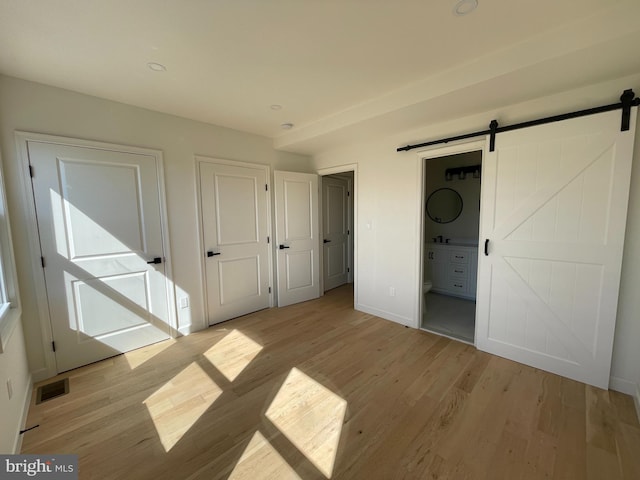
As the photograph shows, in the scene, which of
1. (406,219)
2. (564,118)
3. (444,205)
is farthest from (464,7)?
(444,205)

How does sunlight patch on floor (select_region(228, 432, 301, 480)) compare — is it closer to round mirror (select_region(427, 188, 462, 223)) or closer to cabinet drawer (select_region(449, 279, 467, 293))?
cabinet drawer (select_region(449, 279, 467, 293))

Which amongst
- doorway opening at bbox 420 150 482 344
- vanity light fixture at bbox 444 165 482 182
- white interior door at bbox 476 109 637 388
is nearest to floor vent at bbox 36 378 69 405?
white interior door at bbox 476 109 637 388

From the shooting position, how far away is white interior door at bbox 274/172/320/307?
389 centimetres

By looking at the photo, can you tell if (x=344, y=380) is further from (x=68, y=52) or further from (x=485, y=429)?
(x=68, y=52)

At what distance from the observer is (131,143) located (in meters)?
2.64

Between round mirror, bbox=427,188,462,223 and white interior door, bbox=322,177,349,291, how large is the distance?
61.0 inches

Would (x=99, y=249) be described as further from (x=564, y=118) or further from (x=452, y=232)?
(x=452, y=232)

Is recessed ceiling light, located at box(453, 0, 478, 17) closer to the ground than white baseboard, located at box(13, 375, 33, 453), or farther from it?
farther from it

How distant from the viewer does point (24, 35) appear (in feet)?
5.19

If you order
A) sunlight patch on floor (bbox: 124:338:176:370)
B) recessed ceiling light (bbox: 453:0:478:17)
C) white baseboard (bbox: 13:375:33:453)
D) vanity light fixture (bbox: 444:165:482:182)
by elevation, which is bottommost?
sunlight patch on floor (bbox: 124:338:176:370)

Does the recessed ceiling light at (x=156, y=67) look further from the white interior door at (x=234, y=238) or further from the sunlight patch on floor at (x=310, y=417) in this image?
the sunlight patch on floor at (x=310, y=417)

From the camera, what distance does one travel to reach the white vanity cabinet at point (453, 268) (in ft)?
13.3

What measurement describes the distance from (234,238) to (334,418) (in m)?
2.45

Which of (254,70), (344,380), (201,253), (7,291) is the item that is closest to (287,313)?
(201,253)
